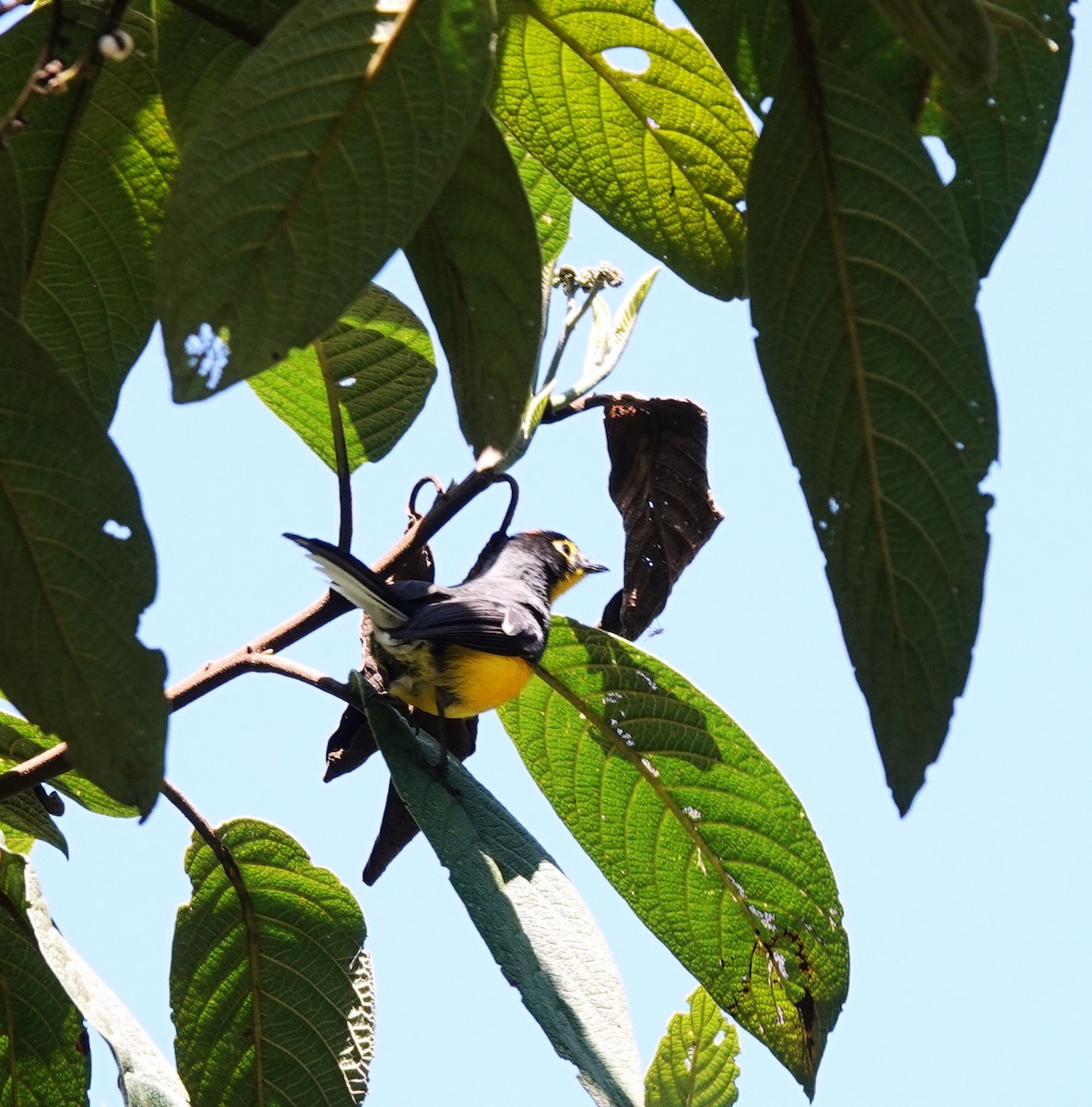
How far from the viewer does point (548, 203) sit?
2.03m

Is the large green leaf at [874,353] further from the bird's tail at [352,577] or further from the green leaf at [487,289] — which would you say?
the bird's tail at [352,577]

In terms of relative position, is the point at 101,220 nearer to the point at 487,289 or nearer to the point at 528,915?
the point at 487,289

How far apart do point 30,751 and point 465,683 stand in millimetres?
880

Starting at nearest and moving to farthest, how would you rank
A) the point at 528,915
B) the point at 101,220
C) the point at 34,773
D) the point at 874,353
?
1. the point at 874,353
2. the point at 101,220
3. the point at 34,773
4. the point at 528,915

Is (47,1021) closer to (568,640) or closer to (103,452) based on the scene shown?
(568,640)

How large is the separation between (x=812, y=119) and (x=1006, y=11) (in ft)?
0.64

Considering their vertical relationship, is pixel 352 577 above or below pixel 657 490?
below

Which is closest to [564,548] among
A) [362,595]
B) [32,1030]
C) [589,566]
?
[589,566]

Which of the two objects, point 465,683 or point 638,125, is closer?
point 638,125

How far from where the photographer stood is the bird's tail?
197cm

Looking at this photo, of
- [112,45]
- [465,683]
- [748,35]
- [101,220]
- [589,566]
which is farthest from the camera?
[589,566]

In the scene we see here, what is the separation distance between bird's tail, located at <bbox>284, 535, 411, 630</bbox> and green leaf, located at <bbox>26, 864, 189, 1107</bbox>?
0.57m

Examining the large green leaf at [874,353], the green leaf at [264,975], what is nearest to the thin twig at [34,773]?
the green leaf at [264,975]

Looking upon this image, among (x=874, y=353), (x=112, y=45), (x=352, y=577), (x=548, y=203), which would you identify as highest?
(x=548, y=203)
